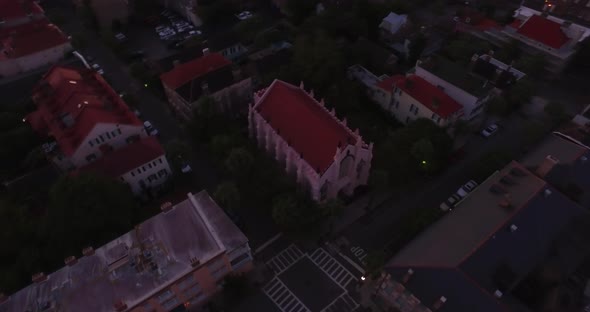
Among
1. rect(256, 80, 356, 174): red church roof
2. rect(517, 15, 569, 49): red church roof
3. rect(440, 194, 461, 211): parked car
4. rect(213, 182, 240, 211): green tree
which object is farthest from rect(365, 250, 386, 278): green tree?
rect(517, 15, 569, 49): red church roof

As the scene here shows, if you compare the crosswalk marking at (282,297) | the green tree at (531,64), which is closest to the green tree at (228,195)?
the crosswalk marking at (282,297)

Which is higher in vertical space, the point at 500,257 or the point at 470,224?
the point at 470,224

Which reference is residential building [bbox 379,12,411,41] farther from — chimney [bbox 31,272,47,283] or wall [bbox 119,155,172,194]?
chimney [bbox 31,272,47,283]

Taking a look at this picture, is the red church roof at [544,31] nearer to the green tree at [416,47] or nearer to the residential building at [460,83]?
the green tree at [416,47]

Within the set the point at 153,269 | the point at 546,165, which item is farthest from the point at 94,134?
the point at 546,165

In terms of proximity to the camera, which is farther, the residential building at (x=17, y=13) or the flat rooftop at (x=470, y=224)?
the residential building at (x=17, y=13)

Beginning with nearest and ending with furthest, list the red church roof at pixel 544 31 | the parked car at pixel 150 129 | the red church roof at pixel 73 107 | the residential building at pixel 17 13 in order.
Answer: the red church roof at pixel 73 107 → the parked car at pixel 150 129 → the red church roof at pixel 544 31 → the residential building at pixel 17 13

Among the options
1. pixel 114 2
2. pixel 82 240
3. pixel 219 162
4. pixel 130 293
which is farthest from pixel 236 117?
pixel 114 2

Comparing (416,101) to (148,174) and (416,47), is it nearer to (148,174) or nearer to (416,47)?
(416,47)
